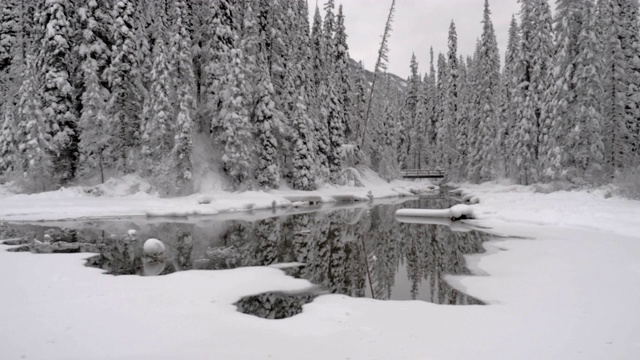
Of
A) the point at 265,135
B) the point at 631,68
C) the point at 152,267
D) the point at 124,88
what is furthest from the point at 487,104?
the point at 152,267

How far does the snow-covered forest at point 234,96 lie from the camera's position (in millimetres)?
29578

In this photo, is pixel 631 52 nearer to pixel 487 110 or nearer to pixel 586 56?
pixel 586 56

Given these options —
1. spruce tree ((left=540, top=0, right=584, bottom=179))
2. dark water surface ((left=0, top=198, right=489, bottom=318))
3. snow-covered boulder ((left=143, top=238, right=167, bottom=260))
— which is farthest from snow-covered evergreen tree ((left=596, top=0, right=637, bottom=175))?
snow-covered boulder ((left=143, top=238, right=167, bottom=260))

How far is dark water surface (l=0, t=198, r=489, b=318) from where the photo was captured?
10008 millimetres

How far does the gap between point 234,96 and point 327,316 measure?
1156 inches

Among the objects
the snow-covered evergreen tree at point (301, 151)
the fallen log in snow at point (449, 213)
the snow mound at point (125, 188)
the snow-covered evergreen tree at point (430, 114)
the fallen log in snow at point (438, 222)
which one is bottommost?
the fallen log in snow at point (438, 222)

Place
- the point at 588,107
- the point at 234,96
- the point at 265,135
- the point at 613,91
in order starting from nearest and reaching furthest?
the point at 588,107 < the point at 613,91 < the point at 234,96 < the point at 265,135

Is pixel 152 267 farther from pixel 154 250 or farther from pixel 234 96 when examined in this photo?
pixel 234 96

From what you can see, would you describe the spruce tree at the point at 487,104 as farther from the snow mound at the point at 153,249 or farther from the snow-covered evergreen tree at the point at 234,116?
the snow mound at the point at 153,249

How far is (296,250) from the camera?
15.0 meters

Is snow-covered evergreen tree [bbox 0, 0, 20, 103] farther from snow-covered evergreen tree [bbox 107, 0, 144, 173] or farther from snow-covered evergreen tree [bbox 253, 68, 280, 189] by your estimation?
snow-covered evergreen tree [bbox 253, 68, 280, 189]

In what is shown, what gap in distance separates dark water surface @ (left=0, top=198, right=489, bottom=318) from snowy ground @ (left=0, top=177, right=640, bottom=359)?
814 mm

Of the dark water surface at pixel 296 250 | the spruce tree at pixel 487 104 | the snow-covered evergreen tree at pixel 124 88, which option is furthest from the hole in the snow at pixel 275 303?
the spruce tree at pixel 487 104

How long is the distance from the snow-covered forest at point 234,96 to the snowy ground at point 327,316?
20947 mm
